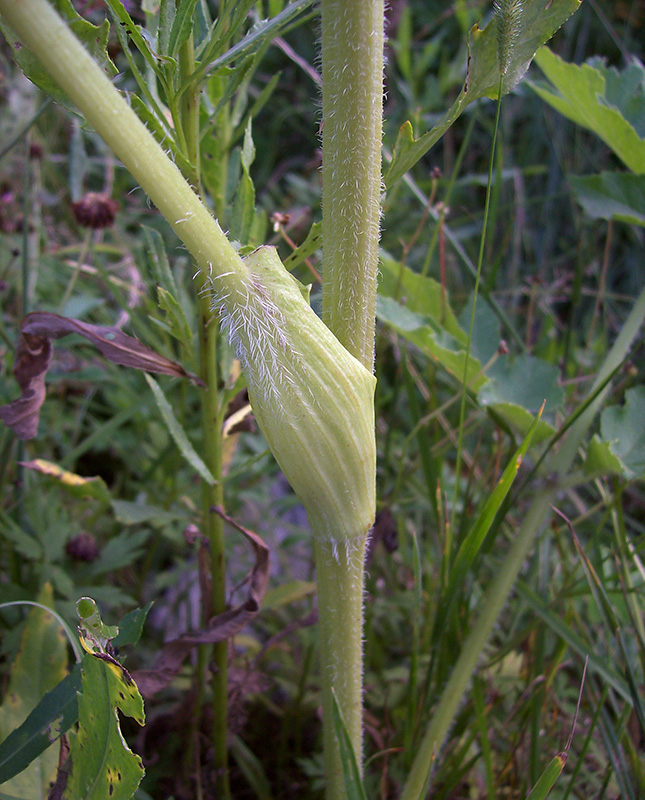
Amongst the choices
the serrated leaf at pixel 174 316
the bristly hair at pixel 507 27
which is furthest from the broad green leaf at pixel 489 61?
the serrated leaf at pixel 174 316

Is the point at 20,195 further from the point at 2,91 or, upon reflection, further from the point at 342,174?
the point at 342,174

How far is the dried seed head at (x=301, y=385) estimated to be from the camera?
0.64 m

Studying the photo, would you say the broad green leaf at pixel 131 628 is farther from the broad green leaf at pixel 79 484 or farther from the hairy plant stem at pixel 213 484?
the broad green leaf at pixel 79 484

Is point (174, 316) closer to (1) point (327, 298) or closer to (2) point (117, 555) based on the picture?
(1) point (327, 298)

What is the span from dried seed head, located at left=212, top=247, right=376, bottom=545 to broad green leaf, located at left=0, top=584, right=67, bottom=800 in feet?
1.92

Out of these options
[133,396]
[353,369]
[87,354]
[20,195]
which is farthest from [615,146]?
[20,195]

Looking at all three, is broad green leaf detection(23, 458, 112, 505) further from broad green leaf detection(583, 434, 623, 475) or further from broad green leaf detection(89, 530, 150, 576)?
broad green leaf detection(583, 434, 623, 475)

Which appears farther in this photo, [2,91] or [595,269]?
[2,91]

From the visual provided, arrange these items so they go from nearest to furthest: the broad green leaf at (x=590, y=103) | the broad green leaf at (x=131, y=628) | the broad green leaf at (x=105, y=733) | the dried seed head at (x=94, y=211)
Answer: the broad green leaf at (x=105, y=733), the broad green leaf at (x=131, y=628), the broad green leaf at (x=590, y=103), the dried seed head at (x=94, y=211)

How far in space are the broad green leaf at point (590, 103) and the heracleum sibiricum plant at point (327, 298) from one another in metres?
0.56

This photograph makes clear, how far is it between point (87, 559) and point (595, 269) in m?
1.56

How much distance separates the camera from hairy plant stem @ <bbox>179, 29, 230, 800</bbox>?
82 centimetres

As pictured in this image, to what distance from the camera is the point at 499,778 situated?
3.49 ft

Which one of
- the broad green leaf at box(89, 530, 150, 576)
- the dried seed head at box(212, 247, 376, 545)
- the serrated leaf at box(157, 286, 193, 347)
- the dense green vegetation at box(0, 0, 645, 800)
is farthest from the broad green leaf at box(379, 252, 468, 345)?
the broad green leaf at box(89, 530, 150, 576)
